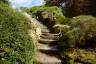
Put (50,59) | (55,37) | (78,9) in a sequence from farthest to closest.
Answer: (78,9), (55,37), (50,59)

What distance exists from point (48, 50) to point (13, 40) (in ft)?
12.3

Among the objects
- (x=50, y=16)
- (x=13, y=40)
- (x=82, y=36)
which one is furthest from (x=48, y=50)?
(x=50, y=16)

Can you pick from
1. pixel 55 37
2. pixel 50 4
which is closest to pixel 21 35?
pixel 55 37

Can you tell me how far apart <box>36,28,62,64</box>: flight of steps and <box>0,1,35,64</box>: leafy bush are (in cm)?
181

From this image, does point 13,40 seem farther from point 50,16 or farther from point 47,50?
point 50,16

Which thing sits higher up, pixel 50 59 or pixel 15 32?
pixel 15 32

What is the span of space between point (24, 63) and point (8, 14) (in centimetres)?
209

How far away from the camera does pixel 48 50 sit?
1255 centimetres

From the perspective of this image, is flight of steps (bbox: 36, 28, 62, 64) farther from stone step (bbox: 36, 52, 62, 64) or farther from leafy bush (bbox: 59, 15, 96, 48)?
leafy bush (bbox: 59, 15, 96, 48)

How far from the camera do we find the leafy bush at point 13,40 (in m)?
8.84

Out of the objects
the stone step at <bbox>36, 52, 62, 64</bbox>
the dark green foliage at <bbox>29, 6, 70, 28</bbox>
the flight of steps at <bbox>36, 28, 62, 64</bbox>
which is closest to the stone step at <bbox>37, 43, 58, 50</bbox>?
the flight of steps at <bbox>36, 28, 62, 64</bbox>

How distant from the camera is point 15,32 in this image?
9.35 metres

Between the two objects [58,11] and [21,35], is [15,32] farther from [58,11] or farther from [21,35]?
[58,11]

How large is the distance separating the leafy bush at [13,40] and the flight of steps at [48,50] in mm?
1812
